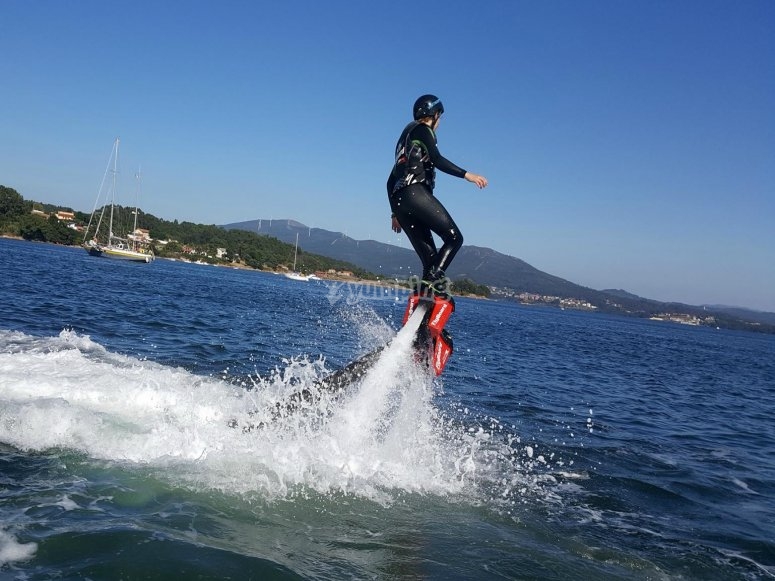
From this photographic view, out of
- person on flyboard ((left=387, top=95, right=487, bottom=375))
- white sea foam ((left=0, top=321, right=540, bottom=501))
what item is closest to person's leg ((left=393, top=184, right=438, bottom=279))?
person on flyboard ((left=387, top=95, right=487, bottom=375))

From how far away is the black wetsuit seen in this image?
7.73m

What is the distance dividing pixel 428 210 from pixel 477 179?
771 mm

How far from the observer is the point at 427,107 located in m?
7.84

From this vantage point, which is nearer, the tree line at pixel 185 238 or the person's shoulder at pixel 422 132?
the person's shoulder at pixel 422 132

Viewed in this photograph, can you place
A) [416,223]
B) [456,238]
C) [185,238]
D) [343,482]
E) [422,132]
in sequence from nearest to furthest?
[343,482] < [422,132] < [456,238] < [416,223] < [185,238]

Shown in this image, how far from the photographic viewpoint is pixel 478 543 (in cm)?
538

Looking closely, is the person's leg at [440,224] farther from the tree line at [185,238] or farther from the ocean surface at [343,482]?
the tree line at [185,238]

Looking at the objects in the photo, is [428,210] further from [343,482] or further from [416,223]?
[343,482]

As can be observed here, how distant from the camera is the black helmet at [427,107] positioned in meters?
7.84

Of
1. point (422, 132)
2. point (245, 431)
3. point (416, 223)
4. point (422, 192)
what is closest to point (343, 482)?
point (245, 431)

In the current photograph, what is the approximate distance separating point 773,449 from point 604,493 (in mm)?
7485

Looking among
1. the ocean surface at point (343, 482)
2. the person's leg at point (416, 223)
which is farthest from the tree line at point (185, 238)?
the person's leg at point (416, 223)

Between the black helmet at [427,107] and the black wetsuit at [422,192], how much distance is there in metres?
0.15

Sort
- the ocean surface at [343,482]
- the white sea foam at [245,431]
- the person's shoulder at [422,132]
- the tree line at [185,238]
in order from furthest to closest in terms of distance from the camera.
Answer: the tree line at [185,238], the person's shoulder at [422,132], the white sea foam at [245,431], the ocean surface at [343,482]
